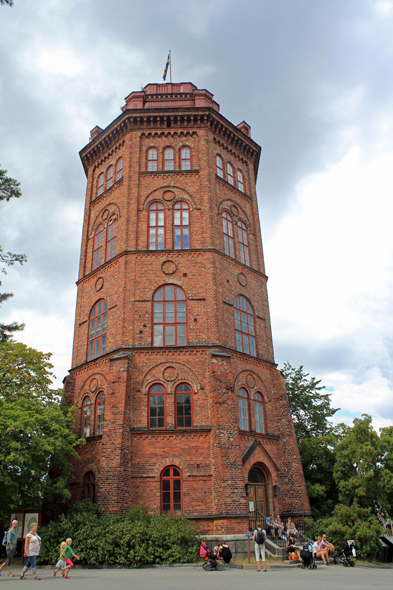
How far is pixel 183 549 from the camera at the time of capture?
15.9 m

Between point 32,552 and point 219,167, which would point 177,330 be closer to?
point 219,167

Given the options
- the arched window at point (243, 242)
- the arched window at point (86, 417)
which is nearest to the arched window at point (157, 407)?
the arched window at point (86, 417)

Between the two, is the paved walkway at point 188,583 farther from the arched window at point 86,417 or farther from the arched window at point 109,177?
the arched window at point 109,177

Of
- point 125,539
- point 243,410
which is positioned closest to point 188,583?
point 125,539

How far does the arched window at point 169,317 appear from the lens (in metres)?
21.9

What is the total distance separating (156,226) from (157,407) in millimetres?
9732

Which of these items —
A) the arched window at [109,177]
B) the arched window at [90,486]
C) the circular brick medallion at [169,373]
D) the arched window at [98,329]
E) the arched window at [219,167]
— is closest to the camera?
the arched window at [90,486]

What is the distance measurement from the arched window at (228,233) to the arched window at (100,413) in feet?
33.5

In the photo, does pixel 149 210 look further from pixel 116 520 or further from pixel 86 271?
pixel 116 520

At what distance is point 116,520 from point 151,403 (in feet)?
16.9

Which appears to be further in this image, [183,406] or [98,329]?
[98,329]

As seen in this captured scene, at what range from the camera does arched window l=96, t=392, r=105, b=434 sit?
21.6m

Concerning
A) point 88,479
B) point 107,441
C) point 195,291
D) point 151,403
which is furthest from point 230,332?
point 88,479

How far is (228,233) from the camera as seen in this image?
26.1 m
